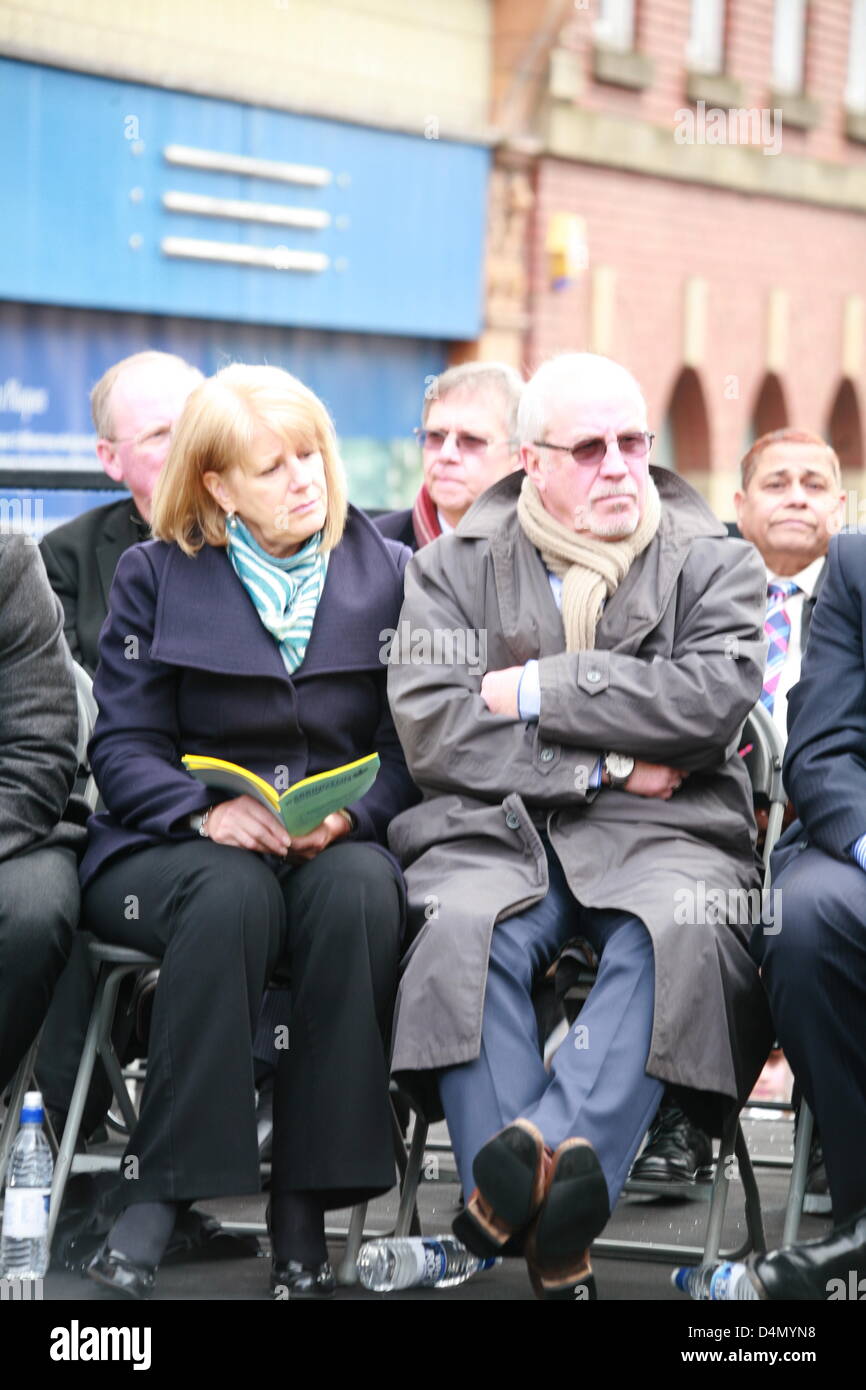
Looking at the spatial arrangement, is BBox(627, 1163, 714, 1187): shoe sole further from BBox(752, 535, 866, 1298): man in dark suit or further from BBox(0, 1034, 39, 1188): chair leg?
BBox(0, 1034, 39, 1188): chair leg

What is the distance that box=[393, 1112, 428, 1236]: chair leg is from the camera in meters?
4.48

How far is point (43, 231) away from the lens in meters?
12.4

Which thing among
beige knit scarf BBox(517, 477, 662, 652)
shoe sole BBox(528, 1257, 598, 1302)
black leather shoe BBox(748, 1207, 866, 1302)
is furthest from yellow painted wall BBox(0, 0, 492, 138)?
black leather shoe BBox(748, 1207, 866, 1302)

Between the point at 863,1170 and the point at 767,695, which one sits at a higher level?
the point at 767,695

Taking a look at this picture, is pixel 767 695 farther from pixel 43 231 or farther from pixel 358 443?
pixel 358 443

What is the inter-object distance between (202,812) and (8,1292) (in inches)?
42.0

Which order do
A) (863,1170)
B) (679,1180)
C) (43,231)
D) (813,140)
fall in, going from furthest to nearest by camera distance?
(813,140)
(43,231)
(679,1180)
(863,1170)

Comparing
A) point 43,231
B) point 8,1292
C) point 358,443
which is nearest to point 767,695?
point 8,1292

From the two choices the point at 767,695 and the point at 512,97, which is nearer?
the point at 767,695

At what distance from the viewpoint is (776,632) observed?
5848 millimetres

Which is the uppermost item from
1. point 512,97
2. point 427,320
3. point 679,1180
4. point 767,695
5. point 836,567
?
point 512,97

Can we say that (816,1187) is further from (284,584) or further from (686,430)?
(686,430)

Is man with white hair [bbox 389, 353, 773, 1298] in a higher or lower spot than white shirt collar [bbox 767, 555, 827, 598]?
lower

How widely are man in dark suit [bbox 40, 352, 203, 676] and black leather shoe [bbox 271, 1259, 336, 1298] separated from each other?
78.2 inches
